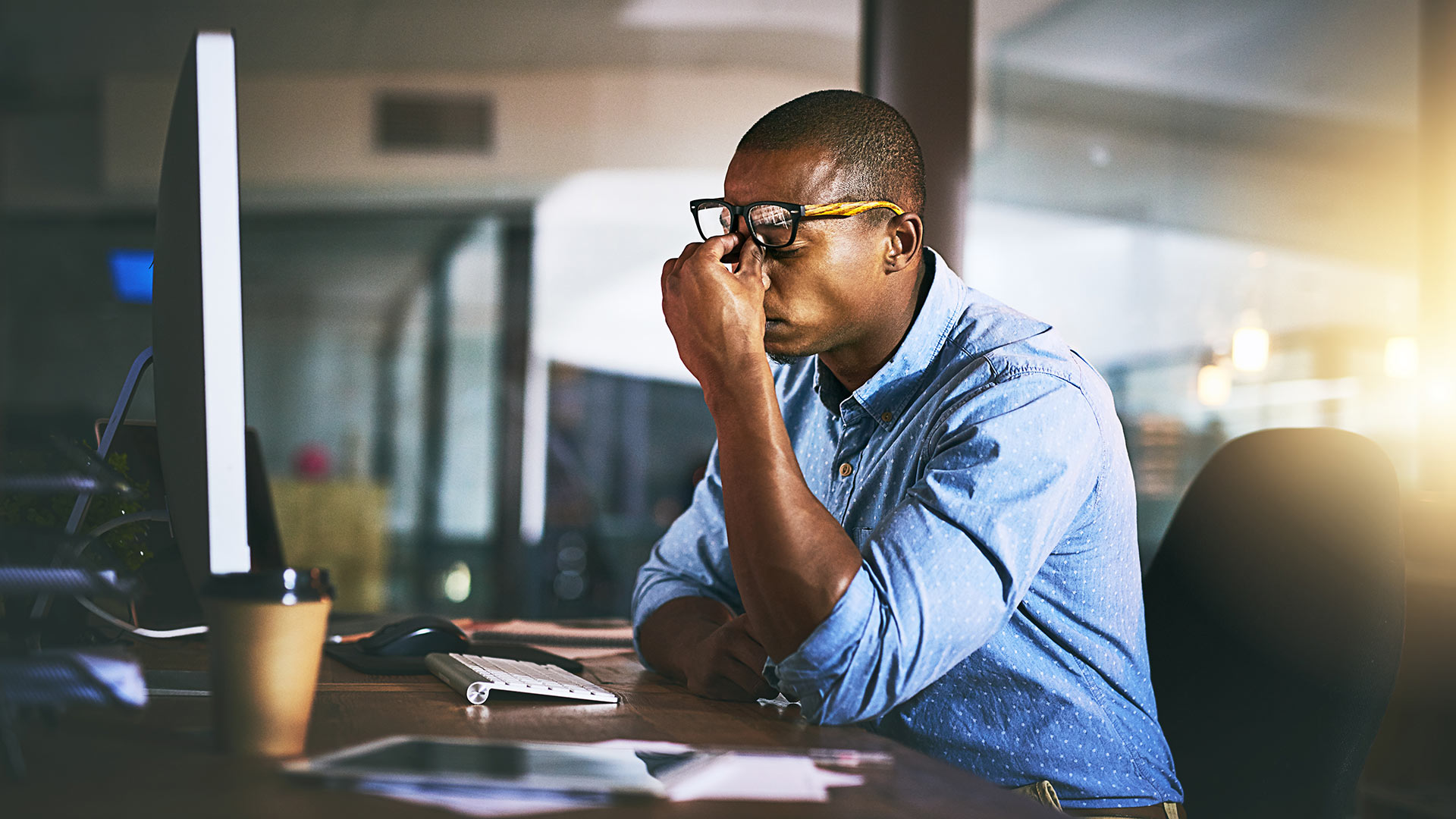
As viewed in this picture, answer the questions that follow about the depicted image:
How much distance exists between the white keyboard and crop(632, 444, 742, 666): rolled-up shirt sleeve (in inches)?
11.4

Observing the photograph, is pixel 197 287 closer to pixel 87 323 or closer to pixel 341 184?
pixel 341 184

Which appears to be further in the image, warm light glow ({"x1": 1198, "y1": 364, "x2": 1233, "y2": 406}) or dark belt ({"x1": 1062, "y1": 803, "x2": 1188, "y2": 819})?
warm light glow ({"x1": 1198, "y1": 364, "x2": 1233, "y2": 406})

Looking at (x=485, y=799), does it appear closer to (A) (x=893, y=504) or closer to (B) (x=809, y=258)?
(A) (x=893, y=504)

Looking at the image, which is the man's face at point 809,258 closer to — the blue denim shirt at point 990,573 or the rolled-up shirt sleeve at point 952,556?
the blue denim shirt at point 990,573

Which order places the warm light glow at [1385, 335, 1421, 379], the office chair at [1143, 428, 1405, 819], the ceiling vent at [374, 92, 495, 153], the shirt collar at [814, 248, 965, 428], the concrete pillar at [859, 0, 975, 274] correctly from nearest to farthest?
1. the office chair at [1143, 428, 1405, 819]
2. the shirt collar at [814, 248, 965, 428]
3. the concrete pillar at [859, 0, 975, 274]
4. the warm light glow at [1385, 335, 1421, 379]
5. the ceiling vent at [374, 92, 495, 153]

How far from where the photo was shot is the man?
96cm

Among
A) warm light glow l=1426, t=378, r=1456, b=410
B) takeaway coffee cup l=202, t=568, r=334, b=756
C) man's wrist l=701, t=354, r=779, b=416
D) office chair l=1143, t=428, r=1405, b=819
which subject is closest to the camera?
takeaway coffee cup l=202, t=568, r=334, b=756

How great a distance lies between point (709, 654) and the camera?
44.5 inches

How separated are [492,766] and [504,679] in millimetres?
322

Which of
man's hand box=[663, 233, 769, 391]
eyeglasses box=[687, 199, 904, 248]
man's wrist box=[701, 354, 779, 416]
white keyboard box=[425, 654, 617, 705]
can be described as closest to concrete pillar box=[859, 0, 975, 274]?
eyeglasses box=[687, 199, 904, 248]

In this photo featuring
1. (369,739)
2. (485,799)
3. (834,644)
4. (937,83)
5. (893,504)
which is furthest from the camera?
(937,83)

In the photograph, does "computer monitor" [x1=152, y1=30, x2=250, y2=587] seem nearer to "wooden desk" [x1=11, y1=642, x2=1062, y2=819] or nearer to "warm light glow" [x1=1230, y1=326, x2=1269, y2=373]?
"wooden desk" [x1=11, y1=642, x2=1062, y2=819]

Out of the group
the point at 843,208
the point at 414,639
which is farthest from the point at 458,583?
the point at 843,208

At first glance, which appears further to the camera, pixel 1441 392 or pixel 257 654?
pixel 1441 392
